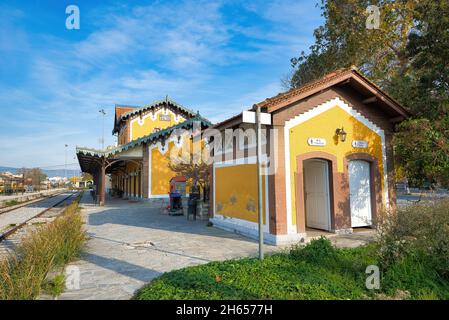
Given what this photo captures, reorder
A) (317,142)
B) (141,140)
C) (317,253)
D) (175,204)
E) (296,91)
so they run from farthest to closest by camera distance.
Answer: (141,140) < (175,204) < (317,142) < (296,91) < (317,253)

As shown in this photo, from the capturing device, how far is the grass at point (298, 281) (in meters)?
4.32

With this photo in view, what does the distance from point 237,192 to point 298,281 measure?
203 inches

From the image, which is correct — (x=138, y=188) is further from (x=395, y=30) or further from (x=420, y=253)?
(x=420, y=253)

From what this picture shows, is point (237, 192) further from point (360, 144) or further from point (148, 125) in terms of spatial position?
point (148, 125)

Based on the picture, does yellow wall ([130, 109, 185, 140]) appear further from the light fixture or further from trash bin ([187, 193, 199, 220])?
the light fixture

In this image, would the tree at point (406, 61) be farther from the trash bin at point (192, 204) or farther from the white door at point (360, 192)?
the trash bin at point (192, 204)

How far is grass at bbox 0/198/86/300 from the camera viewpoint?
4305 millimetres

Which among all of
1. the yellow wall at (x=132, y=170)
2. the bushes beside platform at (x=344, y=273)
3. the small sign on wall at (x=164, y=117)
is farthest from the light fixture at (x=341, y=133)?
the small sign on wall at (x=164, y=117)

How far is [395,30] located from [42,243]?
16634mm

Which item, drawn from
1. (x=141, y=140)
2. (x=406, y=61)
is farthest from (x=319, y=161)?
(x=141, y=140)

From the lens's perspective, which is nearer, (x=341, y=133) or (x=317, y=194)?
(x=341, y=133)

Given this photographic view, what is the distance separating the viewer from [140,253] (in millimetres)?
7160

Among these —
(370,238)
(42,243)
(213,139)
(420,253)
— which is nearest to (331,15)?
(213,139)
